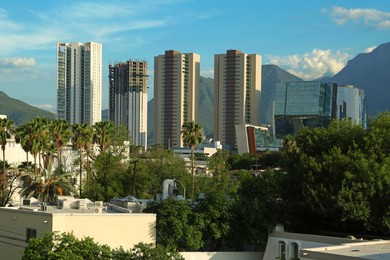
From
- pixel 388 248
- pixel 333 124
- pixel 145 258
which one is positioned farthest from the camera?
pixel 333 124

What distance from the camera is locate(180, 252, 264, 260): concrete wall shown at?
129 ft

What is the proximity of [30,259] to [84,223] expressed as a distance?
173 inches

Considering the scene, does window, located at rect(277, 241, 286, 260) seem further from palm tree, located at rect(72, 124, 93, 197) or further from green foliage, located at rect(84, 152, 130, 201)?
palm tree, located at rect(72, 124, 93, 197)

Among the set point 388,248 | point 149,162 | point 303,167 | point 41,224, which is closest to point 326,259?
point 388,248

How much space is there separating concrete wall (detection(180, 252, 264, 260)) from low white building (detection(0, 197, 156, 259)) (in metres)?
2.27

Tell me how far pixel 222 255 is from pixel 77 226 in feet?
28.7

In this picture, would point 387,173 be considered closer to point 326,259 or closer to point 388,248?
point 388,248

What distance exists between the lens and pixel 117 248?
37750mm

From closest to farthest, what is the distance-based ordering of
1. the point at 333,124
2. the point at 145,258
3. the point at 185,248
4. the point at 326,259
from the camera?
Answer: 1. the point at 326,259
2. the point at 145,258
3. the point at 185,248
4. the point at 333,124

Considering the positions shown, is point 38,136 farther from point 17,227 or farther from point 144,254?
point 144,254

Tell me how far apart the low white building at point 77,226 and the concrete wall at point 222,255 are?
2.27m

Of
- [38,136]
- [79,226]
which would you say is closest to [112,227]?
[79,226]

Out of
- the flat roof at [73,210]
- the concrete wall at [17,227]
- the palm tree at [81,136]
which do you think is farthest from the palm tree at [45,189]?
the palm tree at [81,136]

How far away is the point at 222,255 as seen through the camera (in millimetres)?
40125
